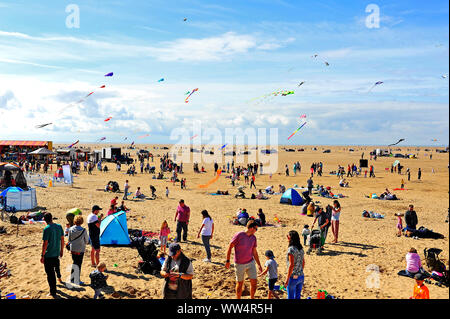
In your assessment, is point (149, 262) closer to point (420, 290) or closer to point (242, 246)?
point (242, 246)

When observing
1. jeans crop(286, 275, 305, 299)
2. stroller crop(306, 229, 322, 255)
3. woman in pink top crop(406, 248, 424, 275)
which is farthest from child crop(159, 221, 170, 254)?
woman in pink top crop(406, 248, 424, 275)

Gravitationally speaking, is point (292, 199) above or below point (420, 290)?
above

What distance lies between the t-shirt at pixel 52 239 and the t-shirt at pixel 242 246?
343cm

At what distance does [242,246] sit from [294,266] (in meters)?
0.95

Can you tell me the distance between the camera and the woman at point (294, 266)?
5285 mm

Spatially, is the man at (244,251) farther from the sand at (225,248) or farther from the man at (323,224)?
the man at (323,224)

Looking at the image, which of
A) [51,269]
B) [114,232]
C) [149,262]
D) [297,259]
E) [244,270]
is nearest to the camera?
[297,259]

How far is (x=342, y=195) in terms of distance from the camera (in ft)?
71.3

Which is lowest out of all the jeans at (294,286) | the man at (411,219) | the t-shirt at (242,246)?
the jeans at (294,286)

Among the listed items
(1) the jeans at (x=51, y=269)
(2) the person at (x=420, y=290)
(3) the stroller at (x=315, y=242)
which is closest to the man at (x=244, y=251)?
(2) the person at (x=420, y=290)

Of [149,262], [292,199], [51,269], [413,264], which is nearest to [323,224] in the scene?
[413,264]

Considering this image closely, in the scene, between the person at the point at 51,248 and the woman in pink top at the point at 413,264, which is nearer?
the person at the point at 51,248

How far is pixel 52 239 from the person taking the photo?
5957mm
